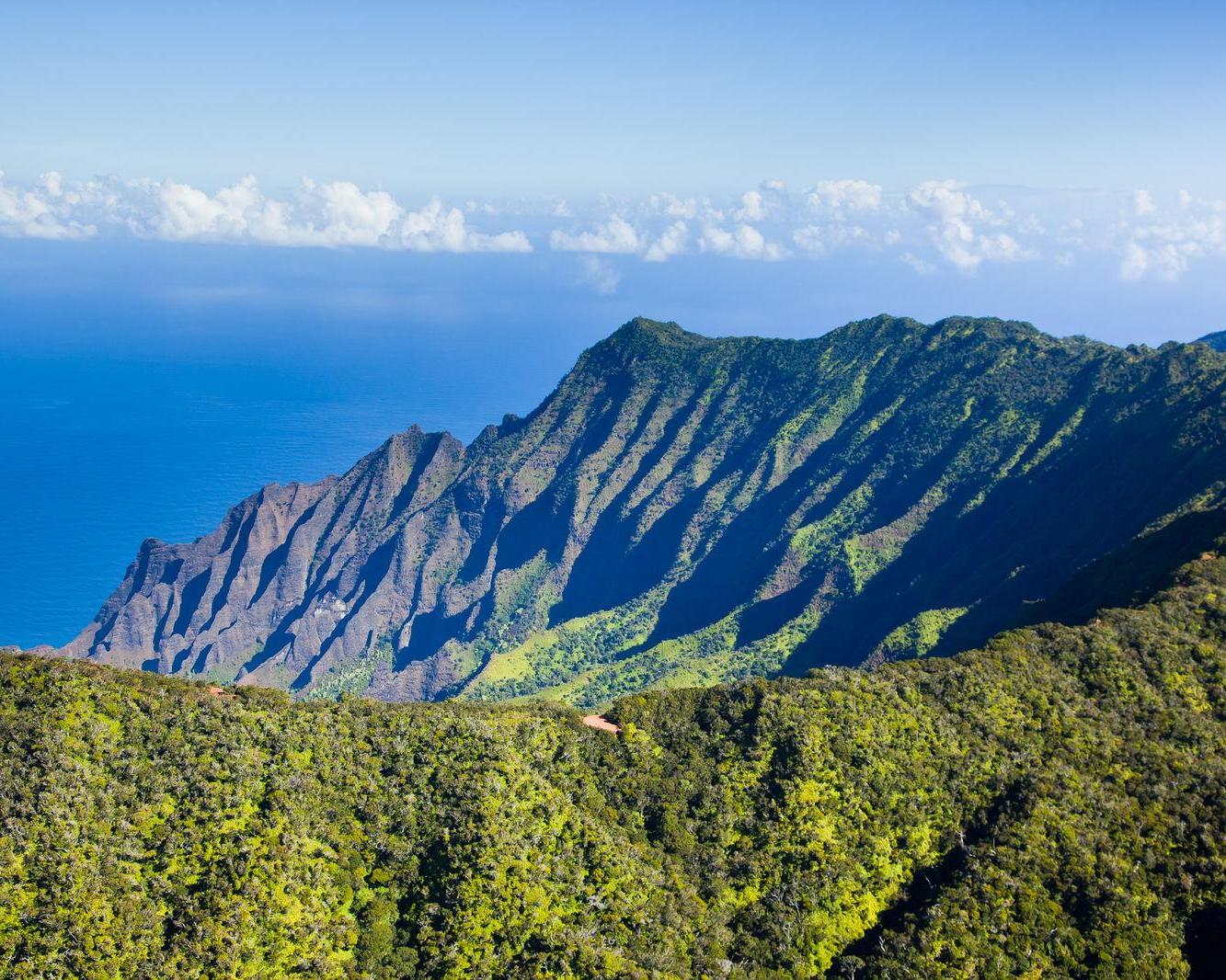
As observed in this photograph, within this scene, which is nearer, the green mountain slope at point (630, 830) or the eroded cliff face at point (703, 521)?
the green mountain slope at point (630, 830)

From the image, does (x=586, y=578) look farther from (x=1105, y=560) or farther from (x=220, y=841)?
(x=220, y=841)

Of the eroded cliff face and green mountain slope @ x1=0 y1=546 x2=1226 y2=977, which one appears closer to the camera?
green mountain slope @ x1=0 y1=546 x2=1226 y2=977

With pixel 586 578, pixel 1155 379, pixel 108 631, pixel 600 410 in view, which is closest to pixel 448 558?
pixel 586 578

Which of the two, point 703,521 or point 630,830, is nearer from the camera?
point 630,830

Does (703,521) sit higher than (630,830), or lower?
higher
